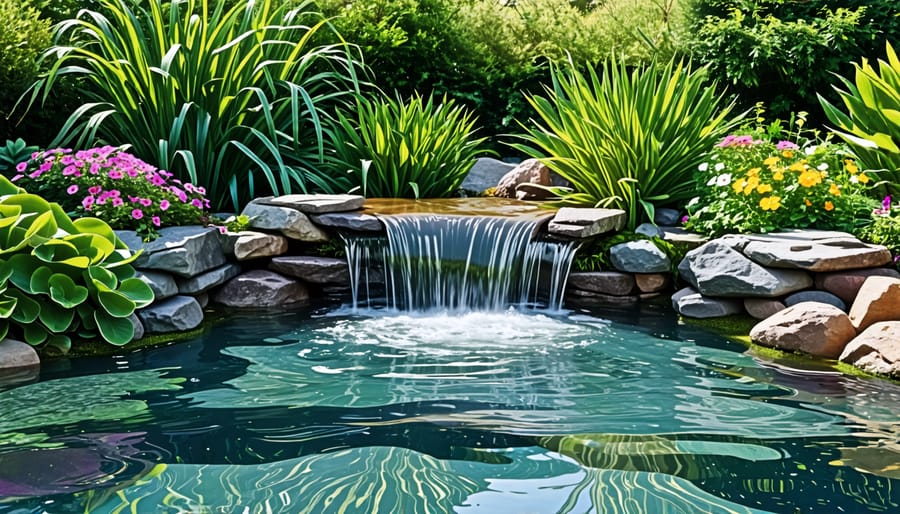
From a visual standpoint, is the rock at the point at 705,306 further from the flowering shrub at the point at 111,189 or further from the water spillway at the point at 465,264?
the flowering shrub at the point at 111,189

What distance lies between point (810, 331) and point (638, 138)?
215 cm

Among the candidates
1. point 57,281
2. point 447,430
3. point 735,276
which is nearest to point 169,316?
point 57,281

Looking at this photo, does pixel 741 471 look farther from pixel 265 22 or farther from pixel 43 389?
pixel 265 22

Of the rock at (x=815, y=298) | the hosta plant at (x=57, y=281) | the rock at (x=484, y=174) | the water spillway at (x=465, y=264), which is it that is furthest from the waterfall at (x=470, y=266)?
the rock at (x=484, y=174)

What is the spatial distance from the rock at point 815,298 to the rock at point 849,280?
0.11 ft

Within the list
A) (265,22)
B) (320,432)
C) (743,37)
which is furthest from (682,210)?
(320,432)

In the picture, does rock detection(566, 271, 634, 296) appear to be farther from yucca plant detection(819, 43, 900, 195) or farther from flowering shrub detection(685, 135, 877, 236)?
yucca plant detection(819, 43, 900, 195)

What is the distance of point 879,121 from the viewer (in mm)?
5828

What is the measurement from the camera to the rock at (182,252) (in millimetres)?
4992

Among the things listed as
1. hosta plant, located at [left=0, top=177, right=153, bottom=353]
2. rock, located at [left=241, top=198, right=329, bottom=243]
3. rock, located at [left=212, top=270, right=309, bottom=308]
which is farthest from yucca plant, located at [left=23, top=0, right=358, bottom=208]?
hosta plant, located at [left=0, top=177, right=153, bottom=353]

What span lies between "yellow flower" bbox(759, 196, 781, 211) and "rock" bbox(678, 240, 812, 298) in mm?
408

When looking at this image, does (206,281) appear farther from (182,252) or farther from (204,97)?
(204,97)

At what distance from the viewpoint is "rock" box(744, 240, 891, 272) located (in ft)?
15.8

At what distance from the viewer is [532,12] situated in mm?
10328
